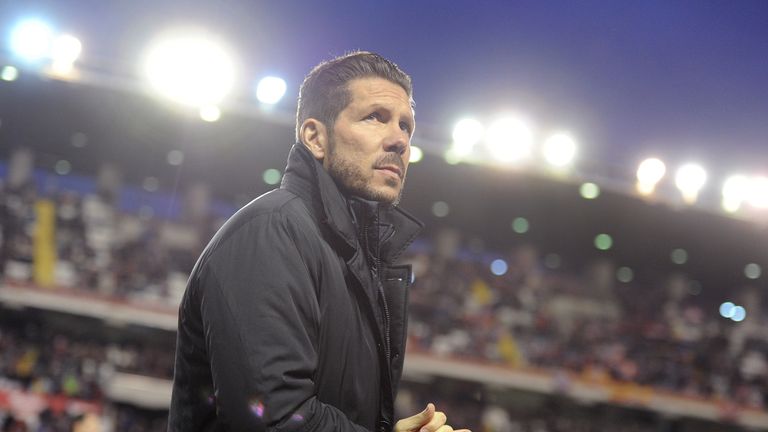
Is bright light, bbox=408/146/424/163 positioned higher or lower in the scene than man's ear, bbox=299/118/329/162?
lower

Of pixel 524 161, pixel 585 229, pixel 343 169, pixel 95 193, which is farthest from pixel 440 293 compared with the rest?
pixel 343 169

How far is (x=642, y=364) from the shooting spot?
18750 mm

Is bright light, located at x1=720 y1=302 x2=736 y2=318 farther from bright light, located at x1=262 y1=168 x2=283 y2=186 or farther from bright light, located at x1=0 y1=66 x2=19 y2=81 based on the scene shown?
bright light, located at x1=0 y1=66 x2=19 y2=81

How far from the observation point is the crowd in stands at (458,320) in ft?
54.7

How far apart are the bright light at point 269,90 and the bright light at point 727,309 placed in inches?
565

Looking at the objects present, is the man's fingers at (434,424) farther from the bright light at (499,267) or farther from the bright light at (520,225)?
the bright light at (520,225)

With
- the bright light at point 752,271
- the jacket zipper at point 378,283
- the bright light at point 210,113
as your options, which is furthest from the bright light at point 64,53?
the bright light at point 752,271

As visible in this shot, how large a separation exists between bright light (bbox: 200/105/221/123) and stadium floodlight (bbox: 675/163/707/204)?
1199 centimetres

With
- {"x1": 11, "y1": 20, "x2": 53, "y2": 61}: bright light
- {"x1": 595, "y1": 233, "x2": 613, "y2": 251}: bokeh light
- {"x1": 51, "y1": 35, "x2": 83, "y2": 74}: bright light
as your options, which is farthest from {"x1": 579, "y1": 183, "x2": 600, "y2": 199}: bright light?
{"x1": 11, "y1": 20, "x2": 53, "y2": 61}: bright light

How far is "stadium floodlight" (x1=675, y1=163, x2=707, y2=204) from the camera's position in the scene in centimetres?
2145

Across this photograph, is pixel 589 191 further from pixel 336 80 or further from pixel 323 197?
pixel 323 197

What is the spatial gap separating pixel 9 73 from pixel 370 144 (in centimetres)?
1846

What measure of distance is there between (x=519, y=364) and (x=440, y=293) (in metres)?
2.57

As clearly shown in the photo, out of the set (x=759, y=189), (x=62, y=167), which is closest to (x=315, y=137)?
(x=62, y=167)
